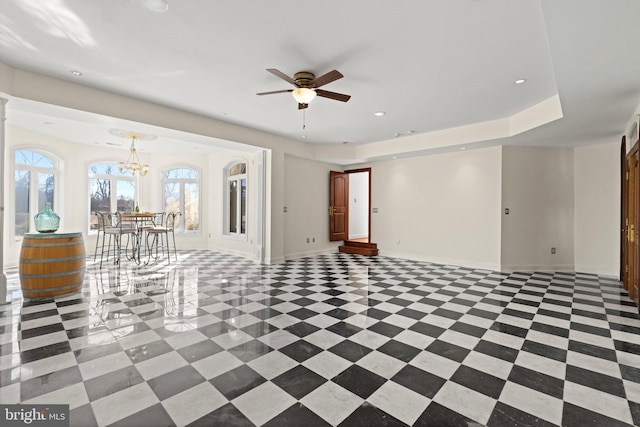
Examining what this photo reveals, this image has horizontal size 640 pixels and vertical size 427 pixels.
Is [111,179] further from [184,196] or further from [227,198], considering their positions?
[227,198]

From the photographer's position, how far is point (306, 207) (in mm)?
7516

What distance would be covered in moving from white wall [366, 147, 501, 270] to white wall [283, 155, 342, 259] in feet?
4.29

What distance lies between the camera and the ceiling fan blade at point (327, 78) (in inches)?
118

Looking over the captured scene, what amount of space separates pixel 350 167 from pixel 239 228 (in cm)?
356

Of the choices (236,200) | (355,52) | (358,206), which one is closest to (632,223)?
(355,52)

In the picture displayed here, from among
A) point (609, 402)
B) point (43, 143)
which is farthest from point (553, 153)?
point (43, 143)

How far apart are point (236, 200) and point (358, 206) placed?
181 inches

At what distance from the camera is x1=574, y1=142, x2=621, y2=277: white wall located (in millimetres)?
5484

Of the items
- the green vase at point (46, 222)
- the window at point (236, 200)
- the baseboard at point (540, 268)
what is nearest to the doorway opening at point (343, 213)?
the window at point (236, 200)

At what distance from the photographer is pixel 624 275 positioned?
481cm

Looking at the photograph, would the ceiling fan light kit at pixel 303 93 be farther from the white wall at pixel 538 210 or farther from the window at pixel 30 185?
the window at pixel 30 185

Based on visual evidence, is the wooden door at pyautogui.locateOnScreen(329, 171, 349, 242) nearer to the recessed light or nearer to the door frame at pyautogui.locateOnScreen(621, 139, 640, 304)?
the door frame at pyautogui.locateOnScreen(621, 139, 640, 304)

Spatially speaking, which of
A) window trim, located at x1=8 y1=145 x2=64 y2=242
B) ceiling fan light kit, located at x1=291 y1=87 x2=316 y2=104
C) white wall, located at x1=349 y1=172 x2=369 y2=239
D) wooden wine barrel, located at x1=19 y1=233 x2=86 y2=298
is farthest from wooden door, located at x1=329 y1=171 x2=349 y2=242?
window trim, located at x1=8 y1=145 x2=64 y2=242

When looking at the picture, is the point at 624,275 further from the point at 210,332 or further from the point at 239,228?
the point at 239,228
